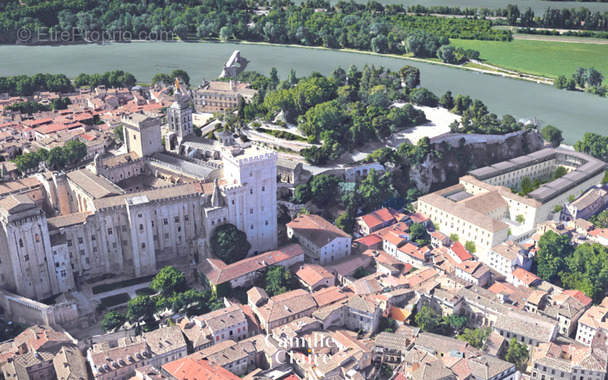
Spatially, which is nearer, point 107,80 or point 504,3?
point 107,80

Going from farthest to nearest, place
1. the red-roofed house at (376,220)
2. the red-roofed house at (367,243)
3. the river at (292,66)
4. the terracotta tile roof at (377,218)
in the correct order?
the river at (292,66)
the terracotta tile roof at (377,218)
the red-roofed house at (376,220)
the red-roofed house at (367,243)

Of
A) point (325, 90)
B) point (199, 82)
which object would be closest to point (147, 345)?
point (325, 90)

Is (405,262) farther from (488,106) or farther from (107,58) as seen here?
(107,58)

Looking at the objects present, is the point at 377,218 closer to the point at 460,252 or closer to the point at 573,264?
the point at 460,252

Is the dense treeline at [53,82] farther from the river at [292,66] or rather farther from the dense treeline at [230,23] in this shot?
the dense treeline at [230,23]

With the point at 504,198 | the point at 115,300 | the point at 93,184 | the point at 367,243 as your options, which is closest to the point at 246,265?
the point at 115,300

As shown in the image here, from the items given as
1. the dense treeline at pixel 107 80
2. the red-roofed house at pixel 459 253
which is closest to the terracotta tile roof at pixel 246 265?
the red-roofed house at pixel 459 253
